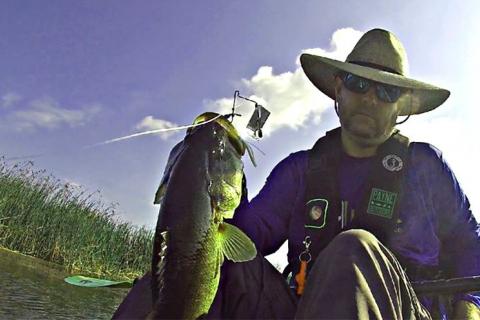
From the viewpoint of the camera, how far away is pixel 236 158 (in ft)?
5.89

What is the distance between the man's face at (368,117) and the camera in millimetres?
2883

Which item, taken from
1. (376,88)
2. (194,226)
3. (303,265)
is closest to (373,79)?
(376,88)

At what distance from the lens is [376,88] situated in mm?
2922

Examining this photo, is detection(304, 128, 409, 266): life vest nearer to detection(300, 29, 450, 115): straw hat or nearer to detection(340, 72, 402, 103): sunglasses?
detection(340, 72, 402, 103): sunglasses

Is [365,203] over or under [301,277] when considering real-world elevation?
over

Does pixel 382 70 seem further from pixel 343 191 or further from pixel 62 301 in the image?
pixel 62 301

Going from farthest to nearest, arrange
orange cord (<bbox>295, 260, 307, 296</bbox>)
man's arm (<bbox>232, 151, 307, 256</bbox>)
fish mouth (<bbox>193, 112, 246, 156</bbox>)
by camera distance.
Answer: man's arm (<bbox>232, 151, 307, 256</bbox>) < orange cord (<bbox>295, 260, 307, 296</bbox>) < fish mouth (<bbox>193, 112, 246, 156</bbox>)

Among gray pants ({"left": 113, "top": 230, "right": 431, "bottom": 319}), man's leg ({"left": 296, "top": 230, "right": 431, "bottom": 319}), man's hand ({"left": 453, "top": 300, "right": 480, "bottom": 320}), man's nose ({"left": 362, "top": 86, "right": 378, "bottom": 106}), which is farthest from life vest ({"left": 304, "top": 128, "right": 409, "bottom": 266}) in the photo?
man's leg ({"left": 296, "top": 230, "right": 431, "bottom": 319})

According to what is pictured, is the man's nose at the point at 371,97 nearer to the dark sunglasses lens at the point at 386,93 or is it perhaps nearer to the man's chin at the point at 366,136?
the dark sunglasses lens at the point at 386,93

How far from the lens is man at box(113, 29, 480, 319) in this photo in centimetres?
235

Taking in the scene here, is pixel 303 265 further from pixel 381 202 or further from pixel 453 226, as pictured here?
pixel 453 226

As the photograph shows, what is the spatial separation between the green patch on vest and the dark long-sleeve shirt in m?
0.06

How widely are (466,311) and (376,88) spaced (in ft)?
4.31

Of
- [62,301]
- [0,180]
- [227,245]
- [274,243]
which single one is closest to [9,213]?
[0,180]
